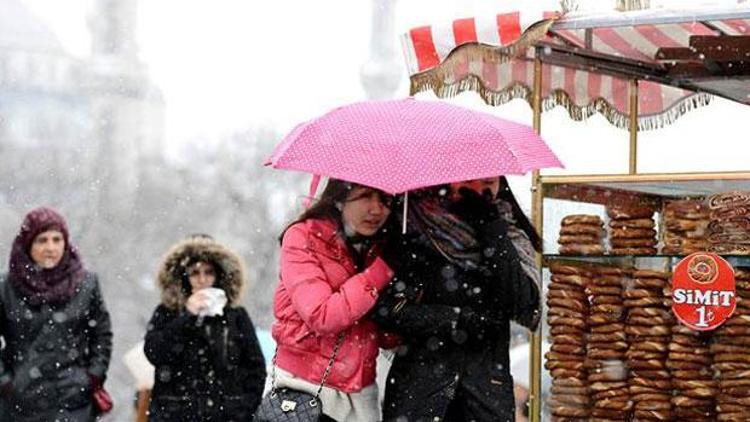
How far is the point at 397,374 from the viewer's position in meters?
5.14

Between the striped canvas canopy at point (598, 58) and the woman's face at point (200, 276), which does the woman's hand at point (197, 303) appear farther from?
the striped canvas canopy at point (598, 58)

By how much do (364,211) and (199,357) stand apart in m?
2.69

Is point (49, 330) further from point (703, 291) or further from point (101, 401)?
point (703, 291)

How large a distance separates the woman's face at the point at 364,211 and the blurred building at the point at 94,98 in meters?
19.2

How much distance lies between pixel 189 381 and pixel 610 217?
2.47 metres

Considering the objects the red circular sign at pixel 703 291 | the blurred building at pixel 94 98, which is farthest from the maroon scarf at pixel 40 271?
the blurred building at pixel 94 98

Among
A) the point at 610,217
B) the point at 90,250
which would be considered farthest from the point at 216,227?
the point at 610,217

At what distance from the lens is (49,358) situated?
7336 millimetres

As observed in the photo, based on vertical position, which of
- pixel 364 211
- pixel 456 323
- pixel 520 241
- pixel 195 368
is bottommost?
pixel 195 368

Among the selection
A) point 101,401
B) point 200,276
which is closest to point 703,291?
point 200,276

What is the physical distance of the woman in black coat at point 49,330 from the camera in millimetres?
7324

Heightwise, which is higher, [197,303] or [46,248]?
[46,248]

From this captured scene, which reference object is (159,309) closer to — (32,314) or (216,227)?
(32,314)

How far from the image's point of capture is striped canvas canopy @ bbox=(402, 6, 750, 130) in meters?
5.92
